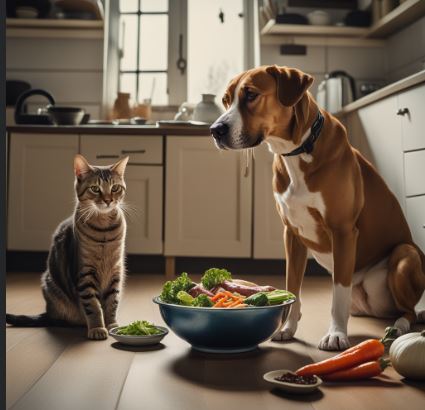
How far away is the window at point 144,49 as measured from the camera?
441cm

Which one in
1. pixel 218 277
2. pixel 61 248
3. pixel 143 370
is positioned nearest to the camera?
pixel 143 370

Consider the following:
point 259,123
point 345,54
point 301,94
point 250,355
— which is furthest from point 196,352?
point 345,54

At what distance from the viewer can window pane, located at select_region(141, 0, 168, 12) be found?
14.5 feet

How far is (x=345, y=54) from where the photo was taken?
4.25 metres

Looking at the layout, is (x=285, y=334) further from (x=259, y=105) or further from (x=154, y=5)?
(x=154, y=5)

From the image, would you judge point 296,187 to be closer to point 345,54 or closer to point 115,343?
point 115,343

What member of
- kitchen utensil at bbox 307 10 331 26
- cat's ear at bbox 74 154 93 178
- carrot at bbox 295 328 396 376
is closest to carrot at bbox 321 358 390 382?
carrot at bbox 295 328 396 376

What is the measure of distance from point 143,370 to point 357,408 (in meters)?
0.57

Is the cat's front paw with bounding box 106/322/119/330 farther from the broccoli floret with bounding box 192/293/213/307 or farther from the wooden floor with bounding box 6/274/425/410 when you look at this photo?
the broccoli floret with bounding box 192/293/213/307

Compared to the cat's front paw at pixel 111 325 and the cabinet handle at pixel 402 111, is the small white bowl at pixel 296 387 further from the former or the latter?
the cabinet handle at pixel 402 111

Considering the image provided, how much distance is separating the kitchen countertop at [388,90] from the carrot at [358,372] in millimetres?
1447

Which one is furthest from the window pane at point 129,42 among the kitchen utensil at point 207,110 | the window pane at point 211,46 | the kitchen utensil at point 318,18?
the kitchen utensil at point 318,18

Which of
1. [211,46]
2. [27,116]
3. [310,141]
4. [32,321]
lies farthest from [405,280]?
[211,46]

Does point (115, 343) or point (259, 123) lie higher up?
point (259, 123)
